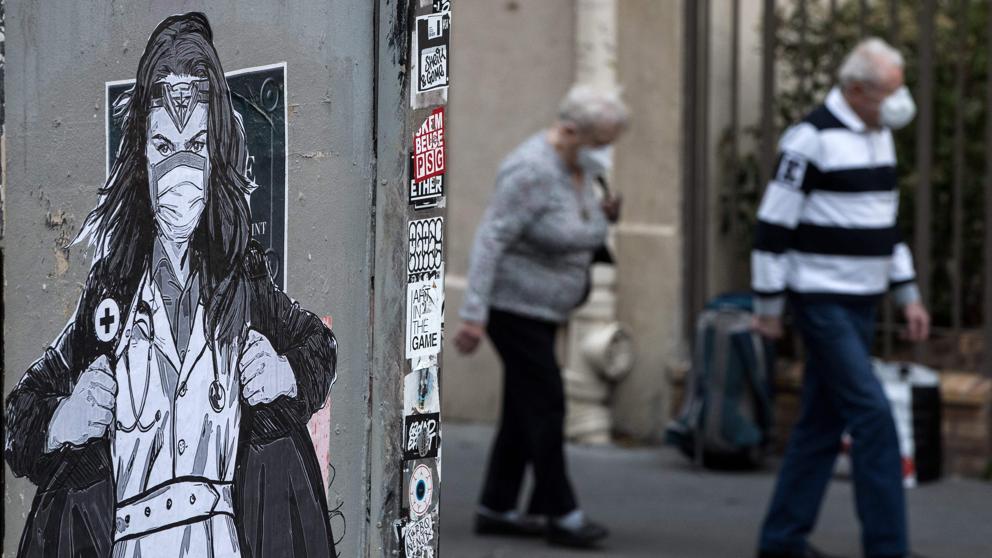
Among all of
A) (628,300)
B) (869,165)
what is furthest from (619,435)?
(869,165)

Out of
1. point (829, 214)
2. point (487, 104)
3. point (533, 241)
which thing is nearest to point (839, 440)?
point (829, 214)

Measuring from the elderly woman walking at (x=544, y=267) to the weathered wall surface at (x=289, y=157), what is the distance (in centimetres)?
250

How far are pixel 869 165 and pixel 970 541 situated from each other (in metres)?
1.66

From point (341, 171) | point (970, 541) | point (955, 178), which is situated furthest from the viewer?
point (955, 178)

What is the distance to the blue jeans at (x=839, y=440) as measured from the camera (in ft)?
17.0

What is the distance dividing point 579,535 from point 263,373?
2941mm

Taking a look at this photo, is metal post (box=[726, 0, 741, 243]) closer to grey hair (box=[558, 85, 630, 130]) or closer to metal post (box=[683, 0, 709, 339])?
metal post (box=[683, 0, 709, 339])

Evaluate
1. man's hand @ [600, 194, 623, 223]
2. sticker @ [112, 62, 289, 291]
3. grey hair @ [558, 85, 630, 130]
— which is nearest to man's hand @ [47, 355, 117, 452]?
sticker @ [112, 62, 289, 291]

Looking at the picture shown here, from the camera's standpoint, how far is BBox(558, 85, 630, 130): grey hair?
5.55 m

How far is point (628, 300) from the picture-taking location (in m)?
7.90

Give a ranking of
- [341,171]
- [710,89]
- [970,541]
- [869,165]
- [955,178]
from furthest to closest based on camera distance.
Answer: [710,89] → [955,178] → [970,541] → [869,165] → [341,171]

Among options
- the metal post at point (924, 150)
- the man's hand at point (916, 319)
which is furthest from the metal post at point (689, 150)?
the man's hand at point (916, 319)

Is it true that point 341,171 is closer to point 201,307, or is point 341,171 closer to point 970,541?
point 201,307

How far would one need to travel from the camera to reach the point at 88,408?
119 inches
